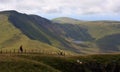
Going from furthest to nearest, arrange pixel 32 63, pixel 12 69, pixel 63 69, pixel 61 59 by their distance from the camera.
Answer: pixel 61 59, pixel 63 69, pixel 32 63, pixel 12 69

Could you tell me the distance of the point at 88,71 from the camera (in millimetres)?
120750

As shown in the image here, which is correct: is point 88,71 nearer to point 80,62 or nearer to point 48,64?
point 80,62

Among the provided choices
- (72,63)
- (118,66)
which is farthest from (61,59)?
(118,66)

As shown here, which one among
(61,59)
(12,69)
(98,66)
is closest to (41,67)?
(12,69)

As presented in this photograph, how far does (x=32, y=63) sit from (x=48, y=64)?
411 inches

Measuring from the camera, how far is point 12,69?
9831 cm

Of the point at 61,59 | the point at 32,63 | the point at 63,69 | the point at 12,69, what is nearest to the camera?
the point at 12,69

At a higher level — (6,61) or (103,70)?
(6,61)

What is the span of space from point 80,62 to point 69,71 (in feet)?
30.5

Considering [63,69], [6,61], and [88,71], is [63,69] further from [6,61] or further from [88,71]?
[6,61]

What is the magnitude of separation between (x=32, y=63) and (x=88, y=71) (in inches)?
1059

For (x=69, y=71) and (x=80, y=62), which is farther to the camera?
(x=80, y=62)

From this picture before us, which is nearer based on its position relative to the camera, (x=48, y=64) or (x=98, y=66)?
(x=48, y=64)

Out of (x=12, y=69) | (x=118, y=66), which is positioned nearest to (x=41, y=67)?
(x=12, y=69)
